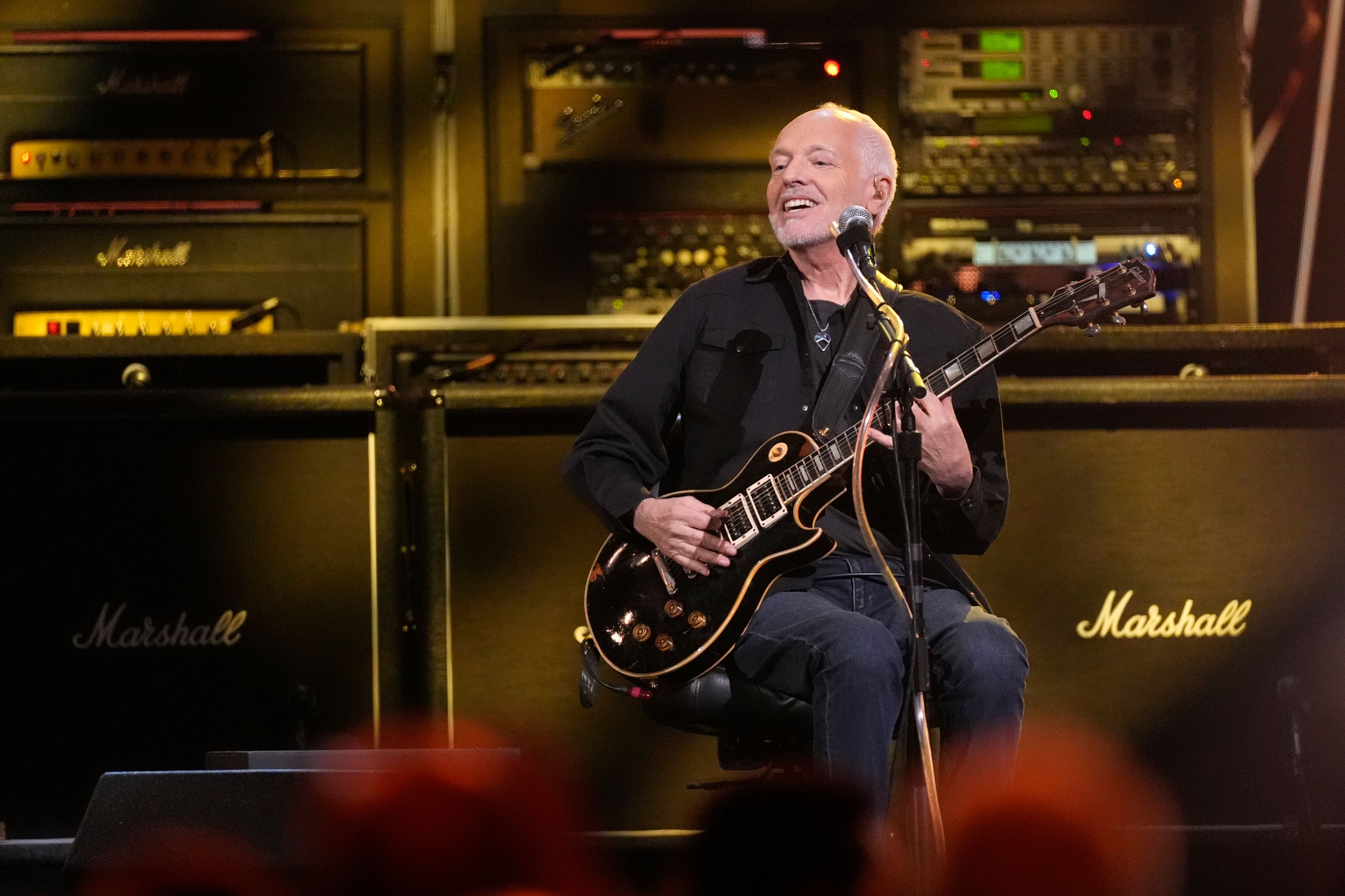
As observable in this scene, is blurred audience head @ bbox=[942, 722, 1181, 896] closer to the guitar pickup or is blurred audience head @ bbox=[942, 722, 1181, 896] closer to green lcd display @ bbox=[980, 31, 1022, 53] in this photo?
the guitar pickup

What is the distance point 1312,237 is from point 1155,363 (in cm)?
129

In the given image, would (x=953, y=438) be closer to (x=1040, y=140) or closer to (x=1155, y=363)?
(x=1155, y=363)

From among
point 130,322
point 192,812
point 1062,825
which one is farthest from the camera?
point 130,322

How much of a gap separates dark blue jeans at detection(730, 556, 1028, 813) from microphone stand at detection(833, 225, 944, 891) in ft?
0.23

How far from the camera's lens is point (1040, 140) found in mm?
3936

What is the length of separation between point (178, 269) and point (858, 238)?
2.45 meters

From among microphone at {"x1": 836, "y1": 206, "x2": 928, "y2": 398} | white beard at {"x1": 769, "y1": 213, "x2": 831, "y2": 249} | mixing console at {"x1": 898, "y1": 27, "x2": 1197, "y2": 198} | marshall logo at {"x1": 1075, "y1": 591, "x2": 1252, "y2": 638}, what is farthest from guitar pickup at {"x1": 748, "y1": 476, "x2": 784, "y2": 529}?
mixing console at {"x1": 898, "y1": 27, "x2": 1197, "y2": 198}

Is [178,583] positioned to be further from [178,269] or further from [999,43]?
[999,43]

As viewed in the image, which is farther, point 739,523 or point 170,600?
point 170,600

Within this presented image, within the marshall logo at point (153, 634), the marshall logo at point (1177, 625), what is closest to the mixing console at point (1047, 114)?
the marshall logo at point (1177, 625)

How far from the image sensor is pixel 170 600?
309cm

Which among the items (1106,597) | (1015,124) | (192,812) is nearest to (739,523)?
(192,812)

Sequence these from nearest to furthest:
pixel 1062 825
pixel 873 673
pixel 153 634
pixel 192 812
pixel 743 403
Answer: pixel 192 812 < pixel 873 673 < pixel 1062 825 < pixel 743 403 < pixel 153 634

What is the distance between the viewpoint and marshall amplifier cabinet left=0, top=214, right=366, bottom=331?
12.7 ft
